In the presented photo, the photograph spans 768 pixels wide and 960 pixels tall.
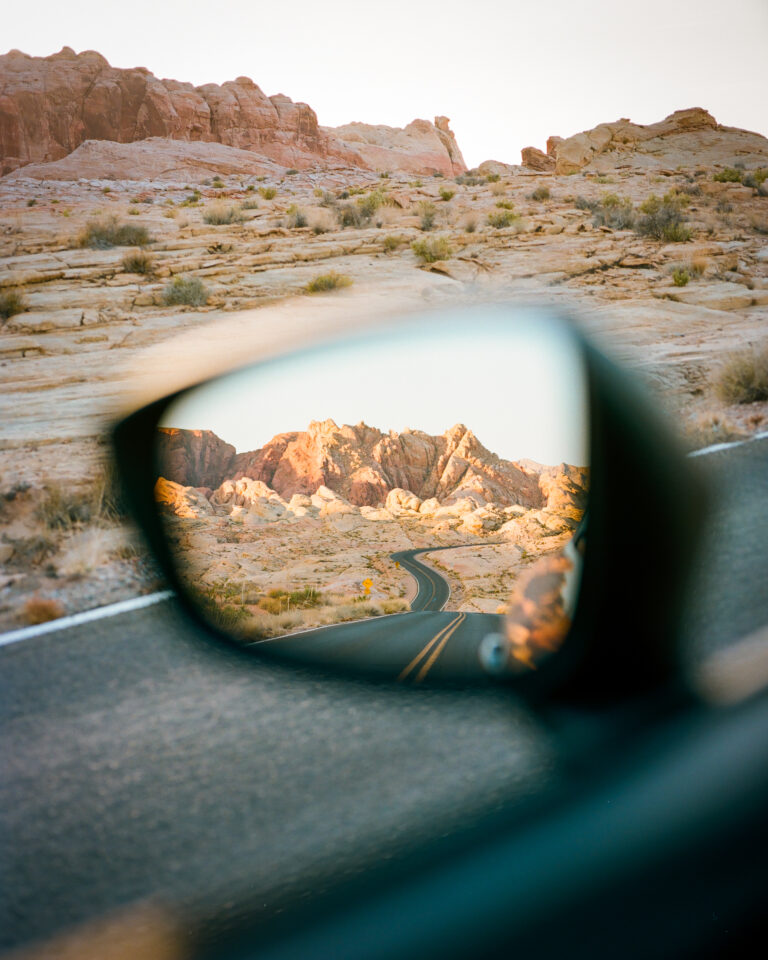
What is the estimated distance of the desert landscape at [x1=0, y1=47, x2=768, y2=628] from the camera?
1.29 m

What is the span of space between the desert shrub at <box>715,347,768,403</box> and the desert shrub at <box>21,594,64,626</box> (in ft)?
8.29

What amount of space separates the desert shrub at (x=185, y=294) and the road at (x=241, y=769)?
6.67 metres

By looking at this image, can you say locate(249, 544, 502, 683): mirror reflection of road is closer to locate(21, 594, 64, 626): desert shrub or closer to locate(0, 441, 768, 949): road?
locate(0, 441, 768, 949): road

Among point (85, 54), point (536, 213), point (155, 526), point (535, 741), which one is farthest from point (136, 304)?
point (85, 54)

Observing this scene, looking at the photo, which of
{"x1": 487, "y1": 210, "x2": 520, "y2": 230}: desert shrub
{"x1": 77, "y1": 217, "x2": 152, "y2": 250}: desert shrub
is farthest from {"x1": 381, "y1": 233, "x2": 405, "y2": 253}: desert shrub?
{"x1": 77, "y1": 217, "x2": 152, "y2": 250}: desert shrub

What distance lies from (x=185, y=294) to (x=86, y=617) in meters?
6.49

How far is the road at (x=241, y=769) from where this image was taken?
931 mm

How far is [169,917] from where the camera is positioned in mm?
871

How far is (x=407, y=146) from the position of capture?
76.8m

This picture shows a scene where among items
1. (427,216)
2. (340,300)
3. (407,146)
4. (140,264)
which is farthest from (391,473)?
(407,146)

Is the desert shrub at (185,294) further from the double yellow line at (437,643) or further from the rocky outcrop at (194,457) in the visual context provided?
the double yellow line at (437,643)

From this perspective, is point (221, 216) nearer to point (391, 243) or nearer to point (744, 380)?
point (391, 243)

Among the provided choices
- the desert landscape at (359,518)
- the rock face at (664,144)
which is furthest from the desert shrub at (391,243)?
the rock face at (664,144)

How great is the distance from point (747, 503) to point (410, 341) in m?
0.88
